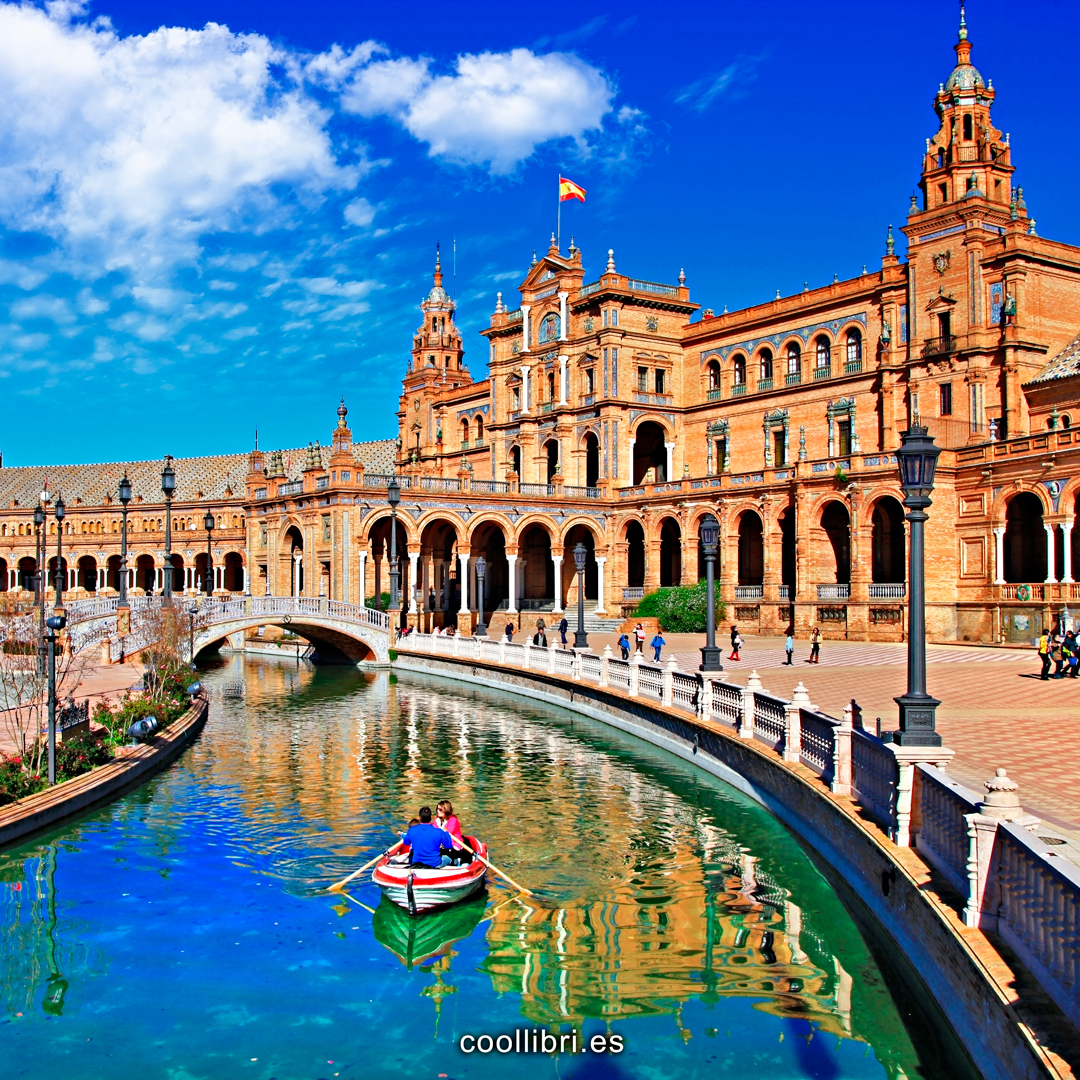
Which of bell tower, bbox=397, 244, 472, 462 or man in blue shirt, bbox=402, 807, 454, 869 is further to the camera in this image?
bell tower, bbox=397, 244, 472, 462

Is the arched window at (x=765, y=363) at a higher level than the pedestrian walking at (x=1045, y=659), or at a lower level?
higher

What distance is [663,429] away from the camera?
2249 inches

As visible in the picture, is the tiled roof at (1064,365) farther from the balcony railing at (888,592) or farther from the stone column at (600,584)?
the stone column at (600,584)

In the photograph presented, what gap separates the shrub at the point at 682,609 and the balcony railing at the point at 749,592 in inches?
32.7

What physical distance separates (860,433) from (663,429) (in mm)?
13115

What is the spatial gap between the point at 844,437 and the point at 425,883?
3972 cm

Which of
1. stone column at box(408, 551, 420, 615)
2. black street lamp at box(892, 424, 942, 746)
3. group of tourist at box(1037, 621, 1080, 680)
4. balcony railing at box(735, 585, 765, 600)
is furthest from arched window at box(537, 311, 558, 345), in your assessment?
black street lamp at box(892, 424, 942, 746)

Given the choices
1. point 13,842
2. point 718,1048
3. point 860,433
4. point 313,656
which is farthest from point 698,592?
point 718,1048

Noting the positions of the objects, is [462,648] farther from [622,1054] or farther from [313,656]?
A: [622,1054]

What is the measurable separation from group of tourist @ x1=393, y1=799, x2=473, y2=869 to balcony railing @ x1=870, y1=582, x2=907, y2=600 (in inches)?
1154

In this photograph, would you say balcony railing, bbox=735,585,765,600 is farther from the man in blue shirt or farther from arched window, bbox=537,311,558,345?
the man in blue shirt

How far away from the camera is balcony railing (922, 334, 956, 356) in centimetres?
4188

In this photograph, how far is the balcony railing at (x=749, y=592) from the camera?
45.6 m

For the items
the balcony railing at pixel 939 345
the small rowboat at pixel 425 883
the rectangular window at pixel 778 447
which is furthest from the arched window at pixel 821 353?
the small rowboat at pixel 425 883
